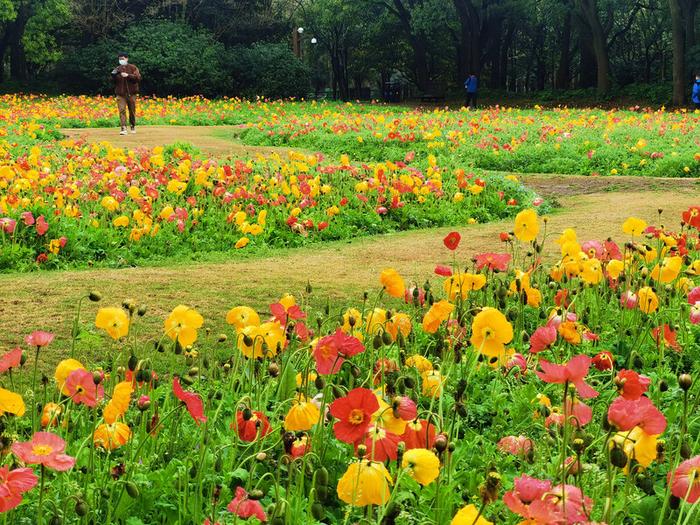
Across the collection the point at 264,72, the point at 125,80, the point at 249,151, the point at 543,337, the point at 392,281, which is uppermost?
the point at 264,72

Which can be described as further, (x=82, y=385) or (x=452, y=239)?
(x=452, y=239)

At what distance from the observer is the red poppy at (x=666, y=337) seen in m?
3.50

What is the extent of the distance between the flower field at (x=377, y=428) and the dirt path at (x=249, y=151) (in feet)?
22.5

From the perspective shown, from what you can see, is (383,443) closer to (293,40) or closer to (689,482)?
(689,482)

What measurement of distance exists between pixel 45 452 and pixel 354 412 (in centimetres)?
61

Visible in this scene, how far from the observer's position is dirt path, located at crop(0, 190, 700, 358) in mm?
5020

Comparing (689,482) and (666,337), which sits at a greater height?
(689,482)

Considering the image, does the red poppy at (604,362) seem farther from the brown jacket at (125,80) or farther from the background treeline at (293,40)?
the background treeline at (293,40)

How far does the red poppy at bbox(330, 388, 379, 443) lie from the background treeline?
29.1 m

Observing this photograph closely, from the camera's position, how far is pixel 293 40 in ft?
143

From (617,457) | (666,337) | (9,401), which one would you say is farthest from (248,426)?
(666,337)

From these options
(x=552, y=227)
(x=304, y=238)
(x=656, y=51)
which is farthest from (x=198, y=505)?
A: (x=656, y=51)

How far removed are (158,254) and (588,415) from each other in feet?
18.2

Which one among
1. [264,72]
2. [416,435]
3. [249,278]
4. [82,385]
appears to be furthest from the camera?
[264,72]
